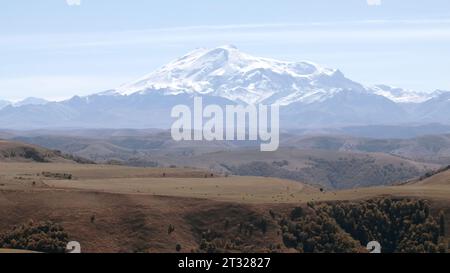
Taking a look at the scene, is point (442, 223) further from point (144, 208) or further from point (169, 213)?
point (144, 208)

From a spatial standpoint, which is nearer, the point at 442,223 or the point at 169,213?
the point at 442,223

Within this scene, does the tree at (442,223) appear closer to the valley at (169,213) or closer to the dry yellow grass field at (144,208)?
the valley at (169,213)

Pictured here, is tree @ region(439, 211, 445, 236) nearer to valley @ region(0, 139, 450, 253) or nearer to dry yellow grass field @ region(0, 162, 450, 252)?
valley @ region(0, 139, 450, 253)

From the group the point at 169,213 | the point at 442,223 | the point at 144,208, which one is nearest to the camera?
the point at 442,223

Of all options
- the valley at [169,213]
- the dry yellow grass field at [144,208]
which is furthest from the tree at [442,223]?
the dry yellow grass field at [144,208]

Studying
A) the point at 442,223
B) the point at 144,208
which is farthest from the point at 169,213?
the point at 442,223

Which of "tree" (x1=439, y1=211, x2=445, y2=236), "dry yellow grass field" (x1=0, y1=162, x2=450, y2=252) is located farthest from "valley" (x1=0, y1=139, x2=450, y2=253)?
"tree" (x1=439, y1=211, x2=445, y2=236)

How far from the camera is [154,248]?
11838 cm

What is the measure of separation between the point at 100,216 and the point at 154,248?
1494cm
